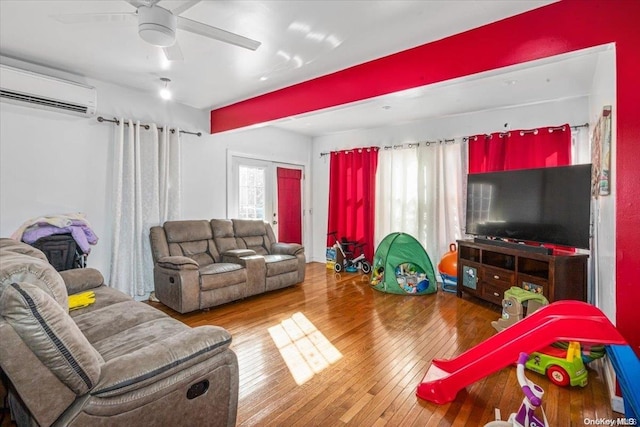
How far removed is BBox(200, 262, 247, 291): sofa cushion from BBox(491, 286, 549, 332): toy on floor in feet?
8.86

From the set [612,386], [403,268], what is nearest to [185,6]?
[612,386]

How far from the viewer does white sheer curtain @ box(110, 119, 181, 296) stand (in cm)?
374

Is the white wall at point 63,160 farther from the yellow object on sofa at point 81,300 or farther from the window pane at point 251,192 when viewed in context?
the window pane at point 251,192

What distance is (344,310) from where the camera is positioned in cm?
364

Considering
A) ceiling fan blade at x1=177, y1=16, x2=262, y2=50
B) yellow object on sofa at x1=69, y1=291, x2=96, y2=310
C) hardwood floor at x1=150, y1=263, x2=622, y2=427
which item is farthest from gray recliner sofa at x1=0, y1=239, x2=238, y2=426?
ceiling fan blade at x1=177, y1=16, x2=262, y2=50

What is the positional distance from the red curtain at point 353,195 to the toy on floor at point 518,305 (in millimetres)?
2707

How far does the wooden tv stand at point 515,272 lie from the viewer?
2.98m

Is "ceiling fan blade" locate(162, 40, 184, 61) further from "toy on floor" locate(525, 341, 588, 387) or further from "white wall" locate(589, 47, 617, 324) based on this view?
"toy on floor" locate(525, 341, 588, 387)

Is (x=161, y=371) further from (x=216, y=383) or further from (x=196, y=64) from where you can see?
(x=196, y=64)

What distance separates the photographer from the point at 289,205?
605 centimetres

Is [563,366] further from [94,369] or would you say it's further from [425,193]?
[425,193]

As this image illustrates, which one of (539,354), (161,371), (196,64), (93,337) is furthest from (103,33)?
(539,354)

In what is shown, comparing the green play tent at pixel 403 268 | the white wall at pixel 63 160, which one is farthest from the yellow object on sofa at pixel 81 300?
the green play tent at pixel 403 268

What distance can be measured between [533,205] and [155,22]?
11.9ft
